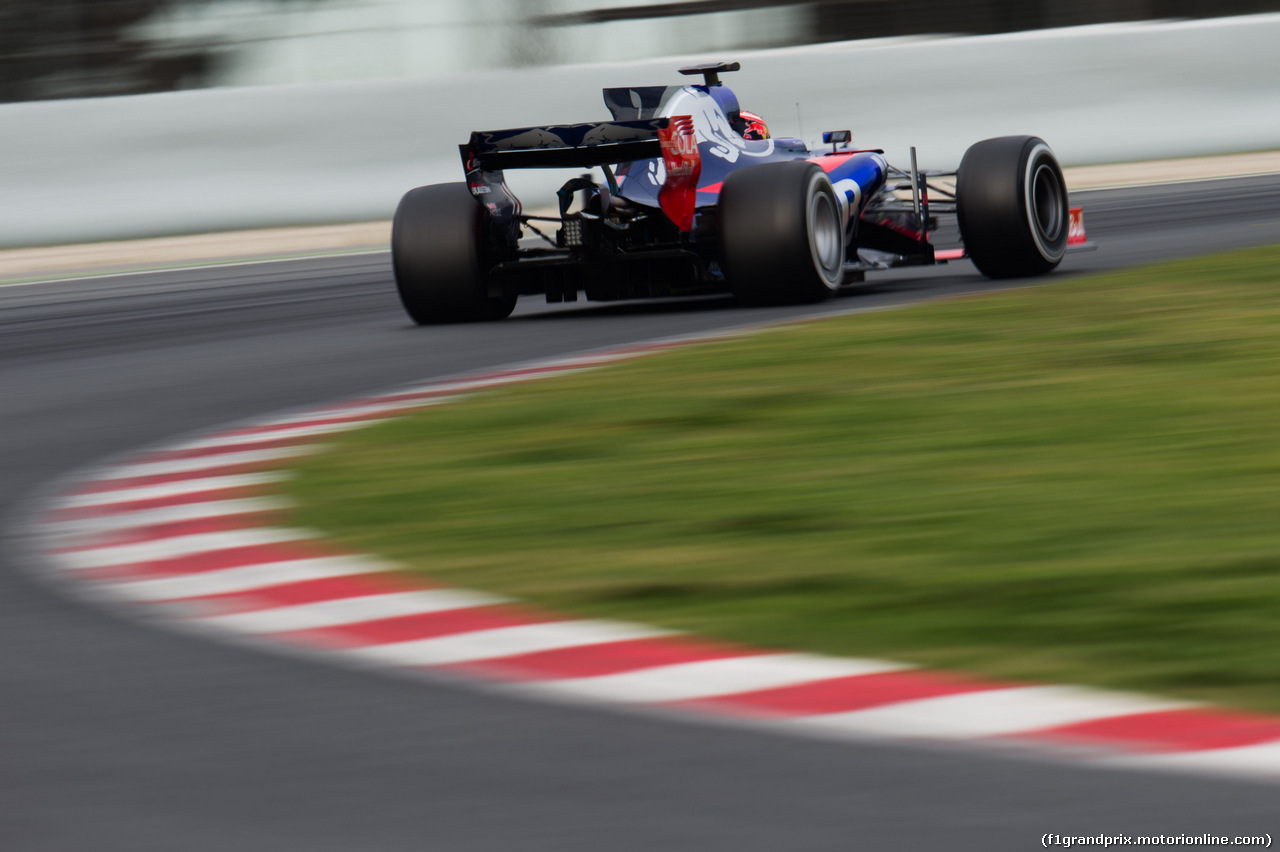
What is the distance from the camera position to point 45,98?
18438 mm

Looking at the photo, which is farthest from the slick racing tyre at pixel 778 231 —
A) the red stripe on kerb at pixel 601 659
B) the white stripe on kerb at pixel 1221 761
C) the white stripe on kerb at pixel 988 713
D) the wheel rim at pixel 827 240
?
the white stripe on kerb at pixel 1221 761

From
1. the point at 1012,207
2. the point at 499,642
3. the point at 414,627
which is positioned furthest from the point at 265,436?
the point at 1012,207

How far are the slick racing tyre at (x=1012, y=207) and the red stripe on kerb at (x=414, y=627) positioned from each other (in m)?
6.45

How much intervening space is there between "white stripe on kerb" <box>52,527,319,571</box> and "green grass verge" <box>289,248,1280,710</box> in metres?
0.15

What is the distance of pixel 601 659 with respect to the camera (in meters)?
3.45

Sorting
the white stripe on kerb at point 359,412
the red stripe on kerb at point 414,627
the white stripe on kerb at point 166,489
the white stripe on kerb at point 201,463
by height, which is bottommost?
the white stripe on kerb at point 359,412

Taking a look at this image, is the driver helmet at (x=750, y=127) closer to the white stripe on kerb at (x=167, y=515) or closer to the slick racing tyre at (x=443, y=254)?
the slick racing tyre at (x=443, y=254)

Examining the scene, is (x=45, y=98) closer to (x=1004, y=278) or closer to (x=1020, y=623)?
(x=1004, y=278)

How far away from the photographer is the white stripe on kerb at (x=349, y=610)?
3844 mm

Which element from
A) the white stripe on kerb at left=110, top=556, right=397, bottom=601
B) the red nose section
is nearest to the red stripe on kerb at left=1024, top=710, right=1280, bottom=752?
the white stripe on kerb at left=110, top=556, right=397, bottom=601

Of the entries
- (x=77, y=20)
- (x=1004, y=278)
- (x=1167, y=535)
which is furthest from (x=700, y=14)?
(x=1167, y=535)

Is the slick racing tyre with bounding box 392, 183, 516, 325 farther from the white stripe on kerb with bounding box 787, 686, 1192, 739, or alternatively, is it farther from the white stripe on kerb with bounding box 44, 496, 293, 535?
the white stripe on kerb with bounding box 787, 686, 1192, 739

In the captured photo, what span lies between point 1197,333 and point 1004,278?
10.1 ft

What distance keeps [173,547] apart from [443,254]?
535 cm
